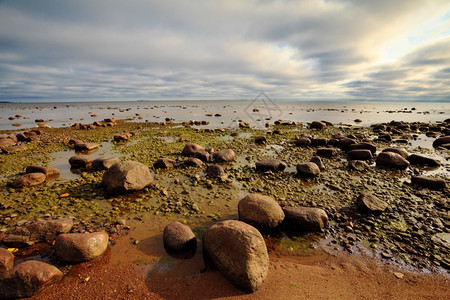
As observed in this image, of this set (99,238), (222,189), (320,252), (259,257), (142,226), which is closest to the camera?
(259,257)

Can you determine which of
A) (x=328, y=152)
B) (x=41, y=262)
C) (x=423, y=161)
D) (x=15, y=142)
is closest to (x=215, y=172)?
(x=41, y=262)

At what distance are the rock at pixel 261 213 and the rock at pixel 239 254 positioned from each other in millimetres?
1128

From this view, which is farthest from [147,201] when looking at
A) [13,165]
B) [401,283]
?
[13,165]

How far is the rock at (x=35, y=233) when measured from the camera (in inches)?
184

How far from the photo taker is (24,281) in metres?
3.49

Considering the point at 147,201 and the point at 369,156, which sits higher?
the point at 369,156

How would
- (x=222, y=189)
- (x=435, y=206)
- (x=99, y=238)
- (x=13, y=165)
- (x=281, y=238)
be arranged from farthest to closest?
(x=13, y=165) → (x=222, y=189) → (x=435, y=206) → (x=281, y=238) → (x=99, y=238)

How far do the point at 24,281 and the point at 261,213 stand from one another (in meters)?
4.93

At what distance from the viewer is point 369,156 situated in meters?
11.9

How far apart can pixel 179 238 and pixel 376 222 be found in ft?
18.9

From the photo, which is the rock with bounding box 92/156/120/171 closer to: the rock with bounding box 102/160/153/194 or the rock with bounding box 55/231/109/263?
the rock with bounding box 102/160/153/194

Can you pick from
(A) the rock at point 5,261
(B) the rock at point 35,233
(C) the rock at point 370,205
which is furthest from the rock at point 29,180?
(C) the rock at point 370,205

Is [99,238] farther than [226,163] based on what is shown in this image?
No

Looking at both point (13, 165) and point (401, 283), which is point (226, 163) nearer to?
point (401, 283)
